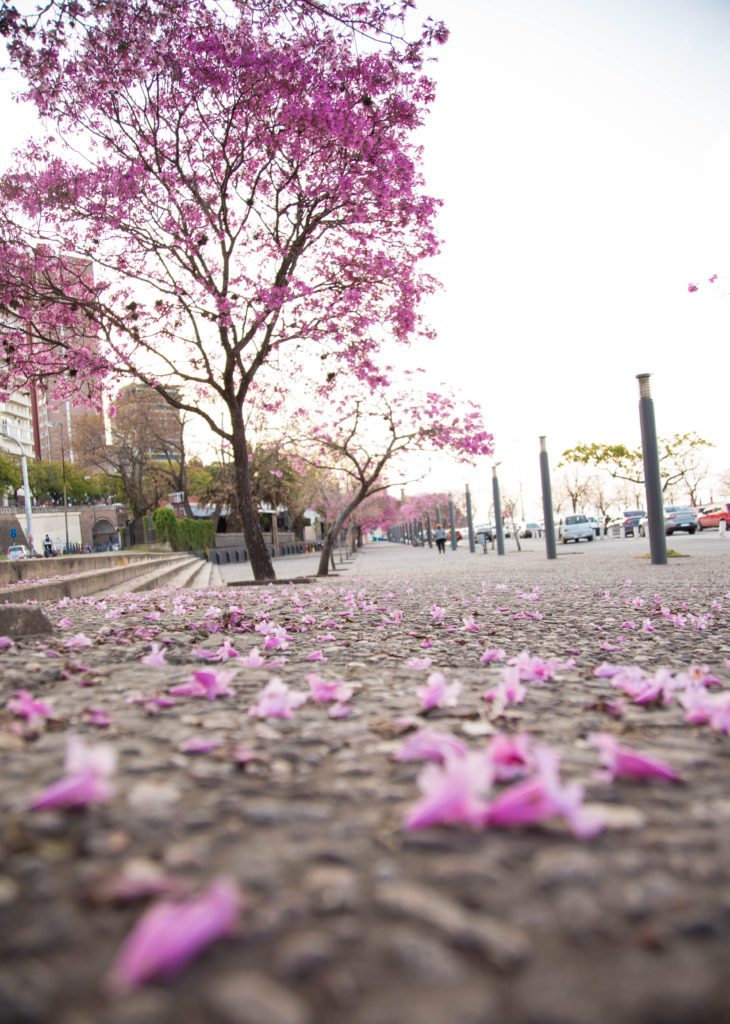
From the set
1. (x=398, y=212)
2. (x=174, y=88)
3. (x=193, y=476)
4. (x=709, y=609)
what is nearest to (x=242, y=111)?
(x=174, y=88)

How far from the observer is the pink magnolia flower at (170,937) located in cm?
94

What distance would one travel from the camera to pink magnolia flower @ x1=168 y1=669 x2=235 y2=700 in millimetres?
2742

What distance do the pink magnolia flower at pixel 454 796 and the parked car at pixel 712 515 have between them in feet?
144

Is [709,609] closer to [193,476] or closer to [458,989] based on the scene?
[458,989]

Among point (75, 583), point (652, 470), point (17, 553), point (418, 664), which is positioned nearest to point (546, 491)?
point (652, 470)

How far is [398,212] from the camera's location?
36.6 feet

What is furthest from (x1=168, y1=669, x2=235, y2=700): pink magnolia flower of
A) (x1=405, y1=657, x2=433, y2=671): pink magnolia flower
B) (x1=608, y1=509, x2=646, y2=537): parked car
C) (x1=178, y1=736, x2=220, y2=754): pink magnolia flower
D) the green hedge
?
(x1=608, y1=509, x2=646, y2=537): parked car

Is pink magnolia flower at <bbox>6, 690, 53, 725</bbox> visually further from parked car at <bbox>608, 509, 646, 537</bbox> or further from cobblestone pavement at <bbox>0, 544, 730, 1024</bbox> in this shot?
parked car at <bbox>608, 509, 646, 537</bbox>

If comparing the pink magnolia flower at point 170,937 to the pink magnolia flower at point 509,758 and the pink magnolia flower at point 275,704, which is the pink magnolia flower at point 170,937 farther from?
the pink magnolia flower at point 275,704

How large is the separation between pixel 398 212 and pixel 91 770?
11214mm

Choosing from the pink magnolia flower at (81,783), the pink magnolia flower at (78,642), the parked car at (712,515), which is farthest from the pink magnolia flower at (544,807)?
the parked car at (712,515)

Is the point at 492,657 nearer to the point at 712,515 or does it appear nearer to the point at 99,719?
the point at 99,719

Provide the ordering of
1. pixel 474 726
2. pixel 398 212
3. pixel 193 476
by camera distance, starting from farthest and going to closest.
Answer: pixel 193 476
pixel 398 212
pixel 474 726

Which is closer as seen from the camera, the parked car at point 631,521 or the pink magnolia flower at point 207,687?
the pink magnolia flower at point 207,687
